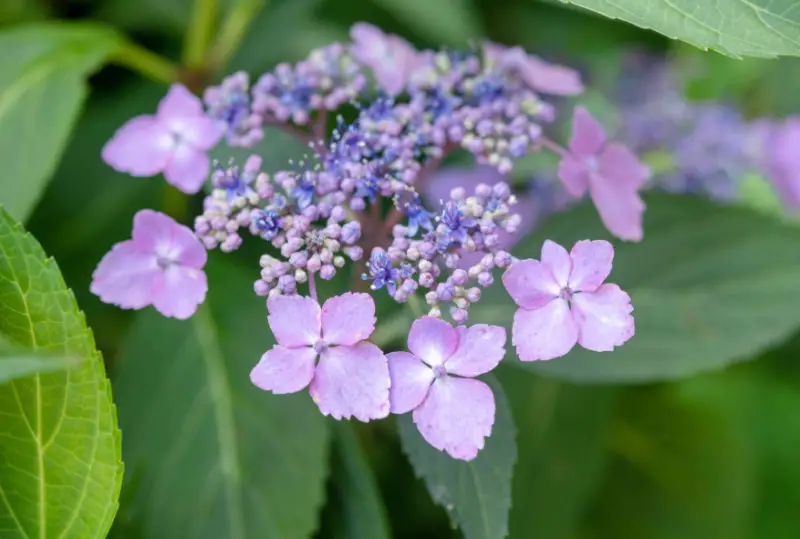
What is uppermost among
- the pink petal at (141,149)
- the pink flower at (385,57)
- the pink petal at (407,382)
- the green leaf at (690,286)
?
the pink flower at (385,57)

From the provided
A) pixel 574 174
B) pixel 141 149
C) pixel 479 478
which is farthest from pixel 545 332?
pixel 141 149

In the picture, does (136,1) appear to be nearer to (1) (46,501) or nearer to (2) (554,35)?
(2) (554,35)

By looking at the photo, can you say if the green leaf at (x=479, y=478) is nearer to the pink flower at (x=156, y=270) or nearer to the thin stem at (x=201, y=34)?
the pink flower at (x=156, y=270)

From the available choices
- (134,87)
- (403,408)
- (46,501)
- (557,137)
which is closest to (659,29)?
(403,408)

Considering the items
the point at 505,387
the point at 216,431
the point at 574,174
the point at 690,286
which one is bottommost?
the point at 505,387

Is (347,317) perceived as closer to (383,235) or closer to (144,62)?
(383,235)

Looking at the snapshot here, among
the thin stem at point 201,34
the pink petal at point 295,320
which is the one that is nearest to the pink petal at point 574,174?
the pink petal at point 295,320
